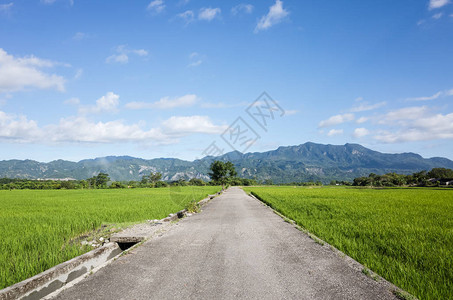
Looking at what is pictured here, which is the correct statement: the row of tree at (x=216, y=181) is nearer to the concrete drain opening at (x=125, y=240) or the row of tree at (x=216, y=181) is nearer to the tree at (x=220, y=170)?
the tree at (x=220, y=170)

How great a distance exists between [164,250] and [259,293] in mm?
3012

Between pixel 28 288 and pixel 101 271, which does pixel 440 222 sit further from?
pixel 28 288

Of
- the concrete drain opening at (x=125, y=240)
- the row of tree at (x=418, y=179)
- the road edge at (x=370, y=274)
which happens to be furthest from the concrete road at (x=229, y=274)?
the row of tree at (x=418, y=179)

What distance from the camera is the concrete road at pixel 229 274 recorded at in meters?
3.46

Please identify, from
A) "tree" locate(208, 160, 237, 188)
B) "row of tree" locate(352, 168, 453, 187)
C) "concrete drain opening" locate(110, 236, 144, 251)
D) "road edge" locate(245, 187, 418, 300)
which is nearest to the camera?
"road edge" locate(245, 187, 418, 300)

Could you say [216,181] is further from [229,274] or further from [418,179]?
[418,179]

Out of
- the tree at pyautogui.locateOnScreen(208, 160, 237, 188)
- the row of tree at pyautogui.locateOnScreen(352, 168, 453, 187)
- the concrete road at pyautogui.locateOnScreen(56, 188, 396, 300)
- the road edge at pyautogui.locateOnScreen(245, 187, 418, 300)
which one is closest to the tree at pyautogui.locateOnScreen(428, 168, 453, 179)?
the row of tree at pyautogui.locateOnScreen(352, 168, 453, 187)

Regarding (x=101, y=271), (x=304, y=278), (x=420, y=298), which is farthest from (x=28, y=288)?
(x=420, y=298)

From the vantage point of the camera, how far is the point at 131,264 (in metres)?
4.79

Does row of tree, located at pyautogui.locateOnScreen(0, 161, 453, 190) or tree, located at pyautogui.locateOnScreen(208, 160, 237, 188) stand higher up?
tree, located at pyautogui.locateOnScreen(208, 160, 237, 188)

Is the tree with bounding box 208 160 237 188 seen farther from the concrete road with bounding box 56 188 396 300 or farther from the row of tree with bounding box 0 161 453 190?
the concrete road with bounding box 56 188 396 300

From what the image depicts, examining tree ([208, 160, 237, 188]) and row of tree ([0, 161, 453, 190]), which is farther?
row of tree ([0, 161, 453, 190])

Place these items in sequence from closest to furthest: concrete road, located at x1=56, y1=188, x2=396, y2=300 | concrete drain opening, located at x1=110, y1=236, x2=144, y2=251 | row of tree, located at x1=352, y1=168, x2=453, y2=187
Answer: concrete road, located at x1=56, y1=188, x2=396, y2=300, concrete drain opening, located at x1=110, y1=236, x2=144, y2=251, row of tree, located at x1=352, y1=168, x2=453, y2=187

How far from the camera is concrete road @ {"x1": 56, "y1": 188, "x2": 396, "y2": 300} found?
346 centimetres
